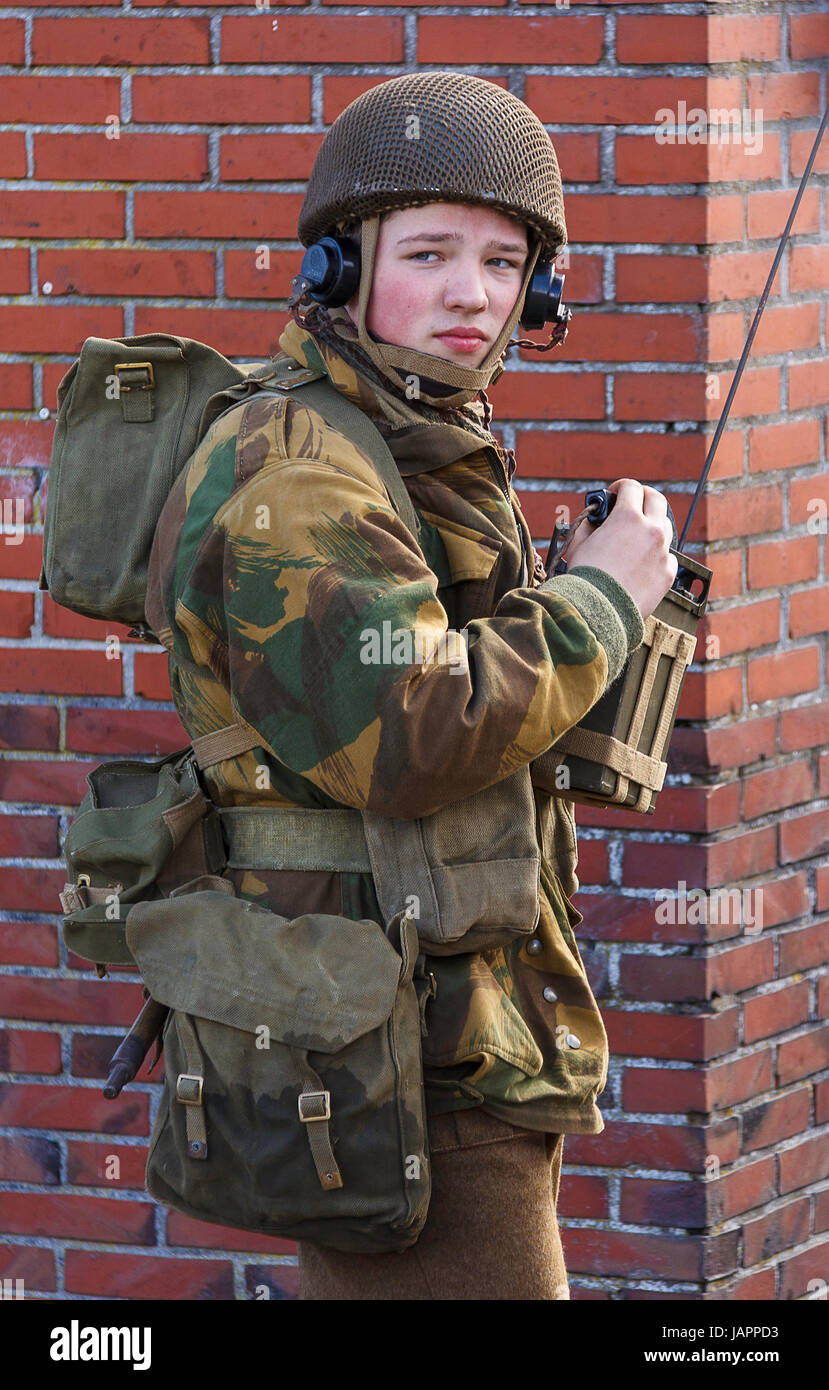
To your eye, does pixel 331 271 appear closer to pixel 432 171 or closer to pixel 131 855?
pixel 432 171

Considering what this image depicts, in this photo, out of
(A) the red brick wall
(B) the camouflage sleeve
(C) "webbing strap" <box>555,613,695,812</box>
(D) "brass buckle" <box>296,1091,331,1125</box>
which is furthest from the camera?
(A) the red brick wall

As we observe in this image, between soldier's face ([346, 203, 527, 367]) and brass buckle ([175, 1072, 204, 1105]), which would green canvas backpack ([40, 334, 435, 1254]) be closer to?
brass buckle ([175, 1072, 204, 1105])

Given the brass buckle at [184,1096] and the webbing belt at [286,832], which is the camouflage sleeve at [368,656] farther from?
the brass buckle at [184,1096]

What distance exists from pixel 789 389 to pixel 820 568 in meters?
0.31

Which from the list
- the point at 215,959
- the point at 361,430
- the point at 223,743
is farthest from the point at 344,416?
the point at 215,959

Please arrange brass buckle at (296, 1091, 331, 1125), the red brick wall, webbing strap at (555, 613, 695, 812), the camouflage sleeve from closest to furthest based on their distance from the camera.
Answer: the camouflage sleeve, brass buckle at (296, 1091, 331, 1125), webbing strap at (555, 613, 695, 812), the red brick wall

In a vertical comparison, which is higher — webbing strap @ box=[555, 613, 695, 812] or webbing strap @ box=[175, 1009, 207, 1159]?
webbing strap @ box=[555, 613, 695, 812]

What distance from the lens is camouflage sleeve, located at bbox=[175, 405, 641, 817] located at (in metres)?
1.44

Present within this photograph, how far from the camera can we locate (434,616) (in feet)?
4.80

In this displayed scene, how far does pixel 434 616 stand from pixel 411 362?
1.08ft

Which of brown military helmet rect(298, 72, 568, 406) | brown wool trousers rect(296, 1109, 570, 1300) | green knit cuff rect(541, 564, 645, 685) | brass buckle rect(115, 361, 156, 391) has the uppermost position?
brown military helmet rect(298, 72, 568, 406)

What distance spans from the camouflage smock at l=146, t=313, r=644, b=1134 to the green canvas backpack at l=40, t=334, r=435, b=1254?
5 centimetres

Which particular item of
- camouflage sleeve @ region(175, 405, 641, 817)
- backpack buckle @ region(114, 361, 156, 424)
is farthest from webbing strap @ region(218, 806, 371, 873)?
backpack buckle @ region(114, 361, 156, 424)

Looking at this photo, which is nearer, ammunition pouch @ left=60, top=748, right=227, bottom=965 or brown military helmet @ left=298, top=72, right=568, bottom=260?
brown military helmet @ left=298, top=72, right=568, bottom=260
